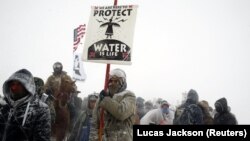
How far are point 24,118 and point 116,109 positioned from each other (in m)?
1.40

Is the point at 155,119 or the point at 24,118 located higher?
the point at 155,119

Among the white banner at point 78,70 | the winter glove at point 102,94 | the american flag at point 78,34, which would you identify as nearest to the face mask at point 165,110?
the white banner at point 78,70

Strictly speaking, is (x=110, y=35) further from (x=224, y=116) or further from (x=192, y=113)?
(x=224, y=116)

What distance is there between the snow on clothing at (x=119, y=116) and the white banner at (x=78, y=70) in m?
7.26

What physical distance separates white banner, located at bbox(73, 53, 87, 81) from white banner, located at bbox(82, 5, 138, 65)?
6.81m

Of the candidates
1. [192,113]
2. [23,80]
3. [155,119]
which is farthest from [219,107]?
[23,80]

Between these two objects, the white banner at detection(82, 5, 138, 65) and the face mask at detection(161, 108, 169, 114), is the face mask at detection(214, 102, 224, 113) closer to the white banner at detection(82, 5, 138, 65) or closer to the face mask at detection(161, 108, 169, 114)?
the face mask at detection(161, 108, 169, 114)

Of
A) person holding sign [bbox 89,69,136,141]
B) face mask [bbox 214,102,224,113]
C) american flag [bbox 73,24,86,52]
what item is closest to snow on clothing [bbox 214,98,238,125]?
face mask [bbox 214,102,224,113]

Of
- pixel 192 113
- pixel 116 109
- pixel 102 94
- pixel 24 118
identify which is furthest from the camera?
pixel 192 113

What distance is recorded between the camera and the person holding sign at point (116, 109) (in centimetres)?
613

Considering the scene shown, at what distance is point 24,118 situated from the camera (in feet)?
17.6

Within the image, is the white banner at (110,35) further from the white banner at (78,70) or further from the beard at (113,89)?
the white banner at (78,70)

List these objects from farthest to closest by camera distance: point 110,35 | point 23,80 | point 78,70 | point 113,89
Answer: point 78,70 → point 110,35 → point 113,89 → point 23,80

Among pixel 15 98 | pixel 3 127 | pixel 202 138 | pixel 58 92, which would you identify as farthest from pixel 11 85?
pixel 58 92
